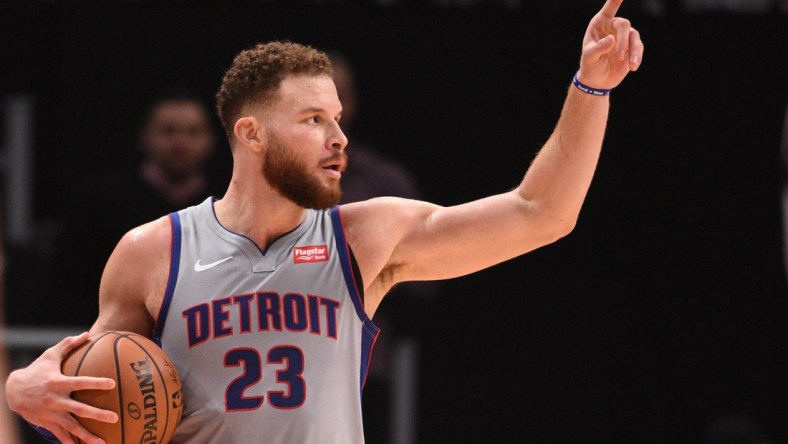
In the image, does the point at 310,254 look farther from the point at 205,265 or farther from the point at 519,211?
the point at 519,211

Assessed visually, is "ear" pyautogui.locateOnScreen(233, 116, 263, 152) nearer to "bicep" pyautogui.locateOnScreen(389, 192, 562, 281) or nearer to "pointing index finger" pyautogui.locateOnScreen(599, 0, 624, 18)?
"bicep" pyautogui.locateOnScreen(389, 192, 562, 281)

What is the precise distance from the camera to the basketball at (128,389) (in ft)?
11.7

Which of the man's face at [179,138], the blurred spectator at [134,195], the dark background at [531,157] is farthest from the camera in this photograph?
the dark background at [531,157]

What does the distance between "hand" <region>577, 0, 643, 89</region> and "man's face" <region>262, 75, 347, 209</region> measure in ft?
2.88

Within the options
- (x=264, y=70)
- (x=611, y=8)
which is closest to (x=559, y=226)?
(x=611, y=8)

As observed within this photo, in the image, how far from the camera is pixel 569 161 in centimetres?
382

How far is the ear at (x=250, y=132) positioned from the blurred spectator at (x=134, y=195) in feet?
10.7

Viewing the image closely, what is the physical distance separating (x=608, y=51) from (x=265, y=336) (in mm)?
1469

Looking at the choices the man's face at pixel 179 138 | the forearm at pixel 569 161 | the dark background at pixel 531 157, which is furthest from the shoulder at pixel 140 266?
the dark background at pixel 531 157

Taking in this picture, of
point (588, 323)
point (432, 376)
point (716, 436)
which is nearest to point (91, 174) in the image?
point (432, 376)

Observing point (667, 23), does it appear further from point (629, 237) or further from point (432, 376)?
point (432, 376)

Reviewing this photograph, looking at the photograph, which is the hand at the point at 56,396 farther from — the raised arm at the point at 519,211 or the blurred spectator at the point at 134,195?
the blurred spectator at the point at 134,195

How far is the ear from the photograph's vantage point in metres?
4.07

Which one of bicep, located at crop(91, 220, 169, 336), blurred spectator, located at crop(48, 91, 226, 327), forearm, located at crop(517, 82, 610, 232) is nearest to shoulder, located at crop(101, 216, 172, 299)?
bicep, located at crop(91, 220, 169, 336)
